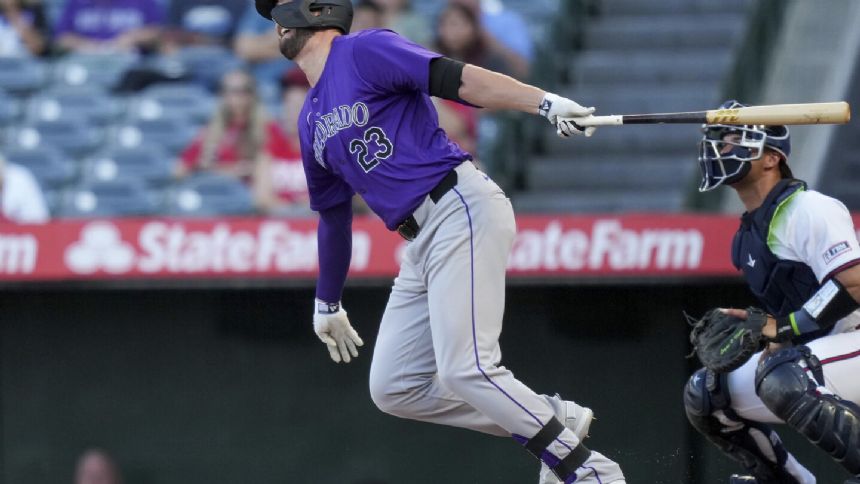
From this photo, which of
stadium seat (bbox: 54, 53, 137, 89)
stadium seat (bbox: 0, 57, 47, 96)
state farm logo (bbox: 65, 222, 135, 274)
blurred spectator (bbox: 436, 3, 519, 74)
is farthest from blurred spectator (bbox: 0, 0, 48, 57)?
state farm logo (bbox: 65, 222, 135, 274)

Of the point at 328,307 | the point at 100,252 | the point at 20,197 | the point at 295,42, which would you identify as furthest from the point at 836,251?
the point at 20,197

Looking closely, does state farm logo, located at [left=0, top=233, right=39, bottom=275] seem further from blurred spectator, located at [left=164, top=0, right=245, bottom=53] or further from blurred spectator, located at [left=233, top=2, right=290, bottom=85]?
blurred spectator, located at [left=164, top=0, right=245, bottom=53]

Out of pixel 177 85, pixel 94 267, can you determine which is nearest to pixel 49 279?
pixel 94 267

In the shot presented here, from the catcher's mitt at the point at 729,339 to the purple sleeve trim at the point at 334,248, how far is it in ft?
3.80

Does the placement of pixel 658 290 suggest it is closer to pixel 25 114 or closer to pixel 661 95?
pixel 661 95

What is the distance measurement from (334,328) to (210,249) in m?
1.01

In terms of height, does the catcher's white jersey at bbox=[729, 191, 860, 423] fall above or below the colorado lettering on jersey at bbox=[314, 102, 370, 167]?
below

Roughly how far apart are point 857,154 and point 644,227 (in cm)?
178

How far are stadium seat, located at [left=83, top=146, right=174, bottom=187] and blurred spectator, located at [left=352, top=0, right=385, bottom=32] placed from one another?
1284 millimetres

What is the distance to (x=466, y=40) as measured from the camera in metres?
7.33

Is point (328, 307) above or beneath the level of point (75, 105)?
above

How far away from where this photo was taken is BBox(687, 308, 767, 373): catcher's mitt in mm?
4105

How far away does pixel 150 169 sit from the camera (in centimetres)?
751

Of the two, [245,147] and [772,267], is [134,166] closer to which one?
[245,147]
